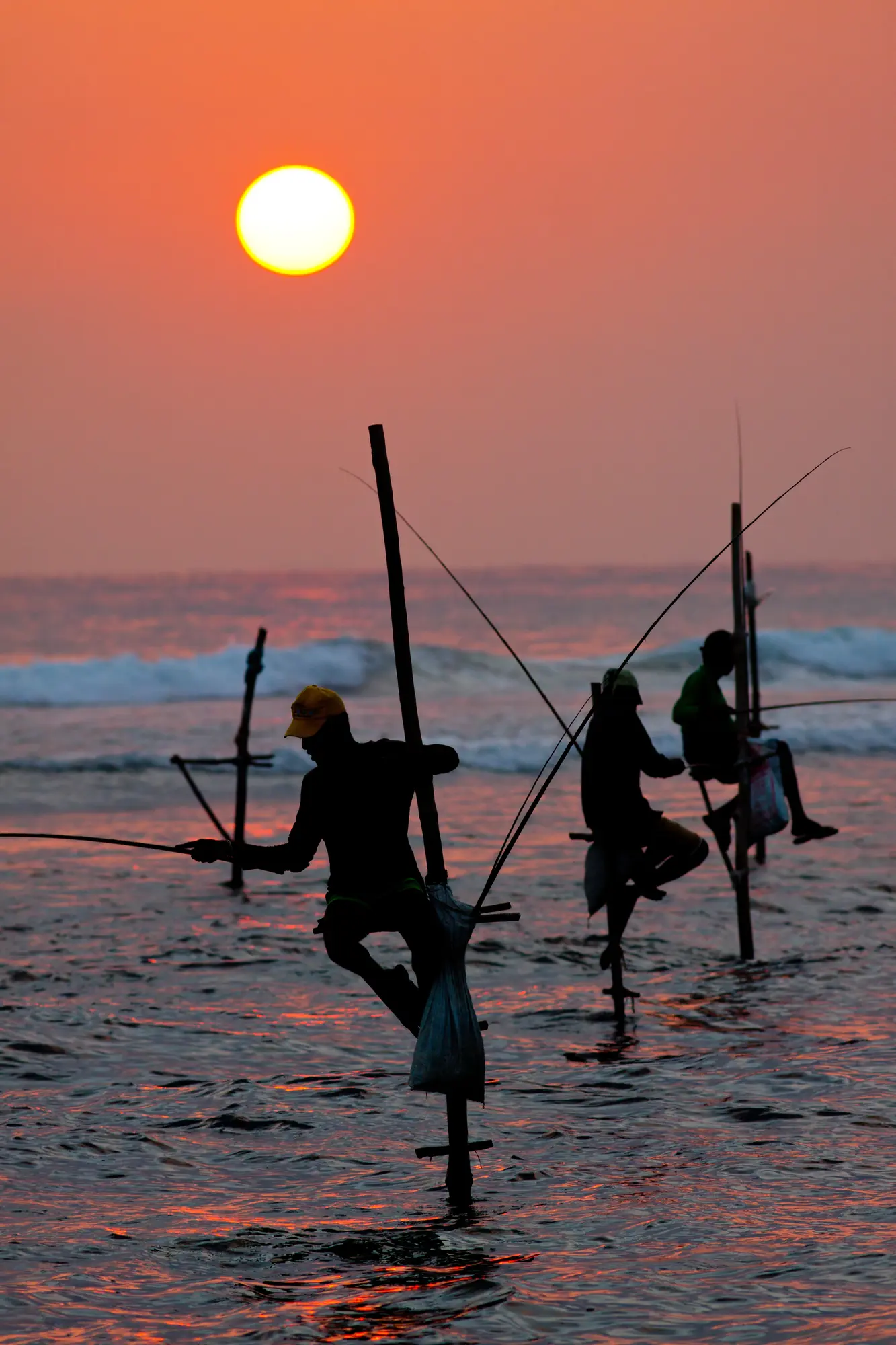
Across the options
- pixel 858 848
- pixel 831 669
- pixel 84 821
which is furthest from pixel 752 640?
pixel 831 669

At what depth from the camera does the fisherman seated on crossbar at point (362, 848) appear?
647 centimetres

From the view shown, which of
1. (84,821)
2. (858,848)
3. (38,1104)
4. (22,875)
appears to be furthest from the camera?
(84,821)

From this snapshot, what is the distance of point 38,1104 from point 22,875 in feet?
25.4

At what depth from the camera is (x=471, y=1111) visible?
8.06 meters

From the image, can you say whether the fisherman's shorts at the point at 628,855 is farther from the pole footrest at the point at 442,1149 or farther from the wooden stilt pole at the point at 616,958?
the pole footrest at the point at 442,1149

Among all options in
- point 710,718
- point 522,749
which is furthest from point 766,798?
point 522,749

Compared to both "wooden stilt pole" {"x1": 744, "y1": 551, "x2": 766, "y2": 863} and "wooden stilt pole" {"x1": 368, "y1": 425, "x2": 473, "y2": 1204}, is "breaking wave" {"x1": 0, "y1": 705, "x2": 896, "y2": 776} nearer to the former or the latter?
"wooden stilt pole" {"x1": 744, "y1": 551, "x2": 766, "y2": 863}

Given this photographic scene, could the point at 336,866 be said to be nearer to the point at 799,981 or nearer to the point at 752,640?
the point at 799,981

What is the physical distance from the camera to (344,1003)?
35.8 ft

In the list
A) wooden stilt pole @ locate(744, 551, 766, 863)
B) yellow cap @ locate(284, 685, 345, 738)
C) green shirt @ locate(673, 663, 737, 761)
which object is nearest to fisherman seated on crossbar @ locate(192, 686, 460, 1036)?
yellow cap @ locate(284, 685, 345, 738)

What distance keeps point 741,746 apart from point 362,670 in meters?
42.3

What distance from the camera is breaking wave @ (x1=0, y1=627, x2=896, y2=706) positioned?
47625mm

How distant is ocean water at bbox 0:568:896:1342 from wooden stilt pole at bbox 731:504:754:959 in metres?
0.34

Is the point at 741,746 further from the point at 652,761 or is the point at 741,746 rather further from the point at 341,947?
the point at 341,947
